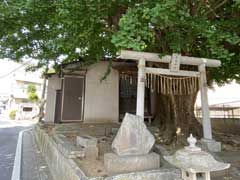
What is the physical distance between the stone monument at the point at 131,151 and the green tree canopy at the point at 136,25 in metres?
1.54

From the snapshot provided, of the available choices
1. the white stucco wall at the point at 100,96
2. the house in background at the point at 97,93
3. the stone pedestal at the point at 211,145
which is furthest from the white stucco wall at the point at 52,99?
the stone pedestal at the point at 211,145

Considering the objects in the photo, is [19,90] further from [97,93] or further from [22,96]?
[97,93]

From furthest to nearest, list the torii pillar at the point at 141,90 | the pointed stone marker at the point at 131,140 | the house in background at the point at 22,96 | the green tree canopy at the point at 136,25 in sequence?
the house in background at the point at 22,96 < the torii pillar at the point at 141,90 < the green tree canopy at the point at 136,25 < the pointed stone marker at the point at 131,140

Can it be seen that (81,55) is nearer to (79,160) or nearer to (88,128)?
(88,128)

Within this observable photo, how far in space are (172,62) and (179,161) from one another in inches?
117

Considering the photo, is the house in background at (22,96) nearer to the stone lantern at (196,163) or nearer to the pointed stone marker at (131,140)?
the pointed stone marker at (131,140)

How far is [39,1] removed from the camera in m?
4.98

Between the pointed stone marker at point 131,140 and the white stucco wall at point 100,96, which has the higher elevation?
the white stucco wall at point 100,96

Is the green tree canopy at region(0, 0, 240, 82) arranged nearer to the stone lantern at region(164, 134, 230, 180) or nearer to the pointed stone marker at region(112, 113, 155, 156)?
the pointed stone marker at region(112, 113, 155, 156)

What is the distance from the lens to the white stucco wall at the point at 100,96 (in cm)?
1034

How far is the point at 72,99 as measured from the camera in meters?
10.3

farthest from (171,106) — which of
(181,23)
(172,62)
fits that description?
(181,23)

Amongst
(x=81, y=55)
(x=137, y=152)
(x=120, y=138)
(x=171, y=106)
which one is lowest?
(x=137, y=152)

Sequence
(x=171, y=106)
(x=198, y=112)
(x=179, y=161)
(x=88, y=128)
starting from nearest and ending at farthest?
(x=179, y=161) → (x=171, y=106) → (x=88, y=128) → (x=198, y=112)
